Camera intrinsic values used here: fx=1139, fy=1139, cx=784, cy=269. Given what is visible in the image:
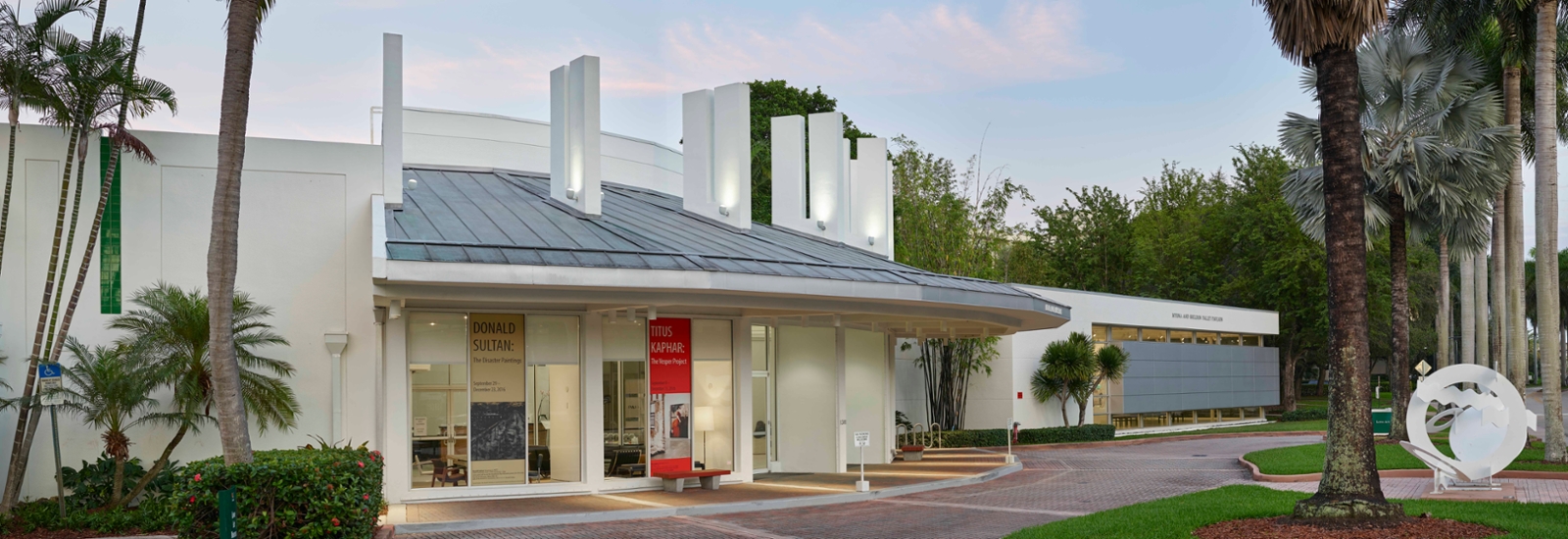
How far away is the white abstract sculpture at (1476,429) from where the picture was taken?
15.3 meters

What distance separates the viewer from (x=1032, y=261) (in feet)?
197

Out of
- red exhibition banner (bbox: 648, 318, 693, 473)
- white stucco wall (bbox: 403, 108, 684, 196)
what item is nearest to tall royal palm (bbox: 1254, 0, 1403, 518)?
red exhibition banner (bbox: 648, 318, 693, 473)

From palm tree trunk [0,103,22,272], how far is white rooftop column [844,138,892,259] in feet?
56.1

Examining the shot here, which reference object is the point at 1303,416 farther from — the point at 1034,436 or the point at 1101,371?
the point at 1034,436

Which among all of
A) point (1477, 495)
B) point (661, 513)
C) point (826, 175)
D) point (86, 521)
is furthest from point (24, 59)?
point (1477, 495)

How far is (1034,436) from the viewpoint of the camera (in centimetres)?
3294

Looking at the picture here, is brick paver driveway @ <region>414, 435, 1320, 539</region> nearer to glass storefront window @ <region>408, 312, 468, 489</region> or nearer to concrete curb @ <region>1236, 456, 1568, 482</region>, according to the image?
concrete curb @ <region>1236, 456, 1568, 482</region>

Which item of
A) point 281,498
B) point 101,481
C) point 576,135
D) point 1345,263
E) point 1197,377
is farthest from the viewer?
point 1197,377

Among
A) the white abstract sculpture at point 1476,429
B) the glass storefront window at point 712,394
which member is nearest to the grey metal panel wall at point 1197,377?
the glass storefront window at point 712,394

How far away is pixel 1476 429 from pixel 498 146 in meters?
18.8

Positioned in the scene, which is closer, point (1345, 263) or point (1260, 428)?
point (1345, 263)

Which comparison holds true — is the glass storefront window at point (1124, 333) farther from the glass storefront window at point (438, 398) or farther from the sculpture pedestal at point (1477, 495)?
the glass storefront window at point (438, 398)

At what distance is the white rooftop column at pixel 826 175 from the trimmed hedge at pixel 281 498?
15.6 m

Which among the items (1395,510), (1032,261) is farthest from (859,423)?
(1032,261)
